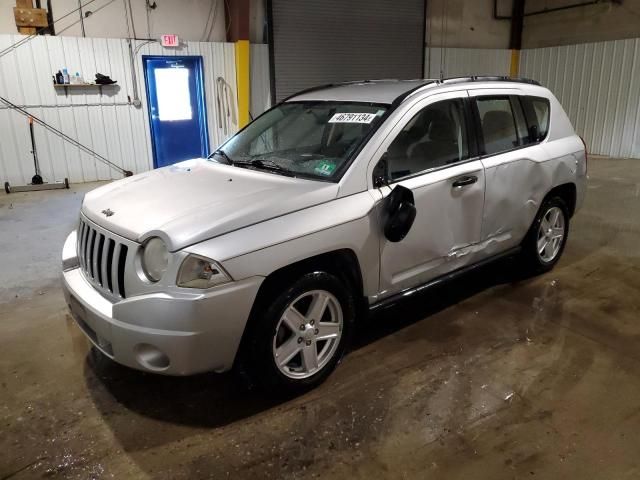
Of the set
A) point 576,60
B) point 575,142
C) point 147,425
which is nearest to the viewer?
point 147,425

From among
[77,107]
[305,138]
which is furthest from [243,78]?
[305,138]

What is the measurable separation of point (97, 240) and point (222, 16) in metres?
8.77

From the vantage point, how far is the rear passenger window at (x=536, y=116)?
13.0ft

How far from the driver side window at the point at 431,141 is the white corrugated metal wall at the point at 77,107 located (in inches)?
306

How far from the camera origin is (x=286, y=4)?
418 inches

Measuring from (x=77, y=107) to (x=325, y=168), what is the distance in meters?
7.86

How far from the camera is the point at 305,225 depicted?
2.55 m

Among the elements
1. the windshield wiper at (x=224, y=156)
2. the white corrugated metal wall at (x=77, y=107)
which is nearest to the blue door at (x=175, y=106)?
the white corrugated metal wall at (x=77, y=107)

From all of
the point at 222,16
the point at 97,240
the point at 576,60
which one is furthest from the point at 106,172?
the point at 576,60

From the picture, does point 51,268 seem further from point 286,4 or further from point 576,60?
point 576,60

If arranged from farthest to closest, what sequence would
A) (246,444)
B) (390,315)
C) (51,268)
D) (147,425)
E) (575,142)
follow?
(51,268) → (575,142) → (390,315) → (147,425) → (246,444)

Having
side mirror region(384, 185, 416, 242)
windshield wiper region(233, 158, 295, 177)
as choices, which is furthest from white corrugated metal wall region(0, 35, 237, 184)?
side mirror region(384, 185, 416, 242)

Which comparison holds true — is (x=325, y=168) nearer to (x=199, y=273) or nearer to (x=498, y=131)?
(x=199, y=273)

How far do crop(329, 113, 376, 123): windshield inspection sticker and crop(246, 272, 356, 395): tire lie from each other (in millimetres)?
1007
